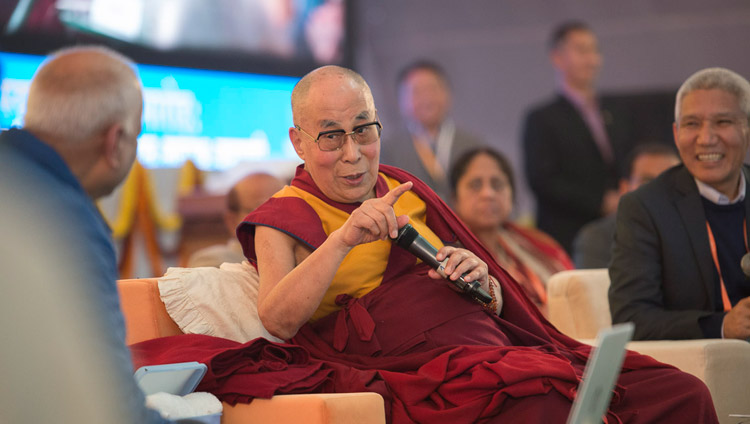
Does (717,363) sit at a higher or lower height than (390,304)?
lower

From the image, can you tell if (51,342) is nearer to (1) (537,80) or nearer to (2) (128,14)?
(2) (128,14)

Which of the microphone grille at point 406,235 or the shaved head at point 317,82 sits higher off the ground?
the shaved head at point 317,82

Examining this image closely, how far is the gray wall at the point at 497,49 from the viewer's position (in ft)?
28.7

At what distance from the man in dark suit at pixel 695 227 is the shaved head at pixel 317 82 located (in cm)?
108

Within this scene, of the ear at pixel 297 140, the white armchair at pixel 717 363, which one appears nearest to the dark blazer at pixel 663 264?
the white armchair at pixel 717 363

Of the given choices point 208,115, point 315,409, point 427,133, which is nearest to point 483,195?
point 427,133

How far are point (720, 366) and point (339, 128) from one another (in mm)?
1301

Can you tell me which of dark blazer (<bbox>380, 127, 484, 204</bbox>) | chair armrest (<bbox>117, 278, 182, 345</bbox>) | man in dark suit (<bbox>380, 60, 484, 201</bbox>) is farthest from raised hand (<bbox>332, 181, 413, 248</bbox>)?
man in dark suit (<bbox>380, 60, 484, 201</bbox>)

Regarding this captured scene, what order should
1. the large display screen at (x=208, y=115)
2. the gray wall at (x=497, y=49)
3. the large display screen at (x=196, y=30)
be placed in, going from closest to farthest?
1. the large display screen at (x=196, y=30)
2. the large display screen at (x=208, y=115)
3. the gray wall at (x=497, y=49)

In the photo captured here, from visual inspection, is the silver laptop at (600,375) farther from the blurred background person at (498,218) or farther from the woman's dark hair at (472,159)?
the woman's dark hair at (472,159)

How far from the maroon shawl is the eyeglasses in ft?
0.52

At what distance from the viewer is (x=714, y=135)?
296 centimetres

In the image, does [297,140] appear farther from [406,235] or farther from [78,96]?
[78,96]

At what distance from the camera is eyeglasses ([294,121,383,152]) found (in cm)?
251
